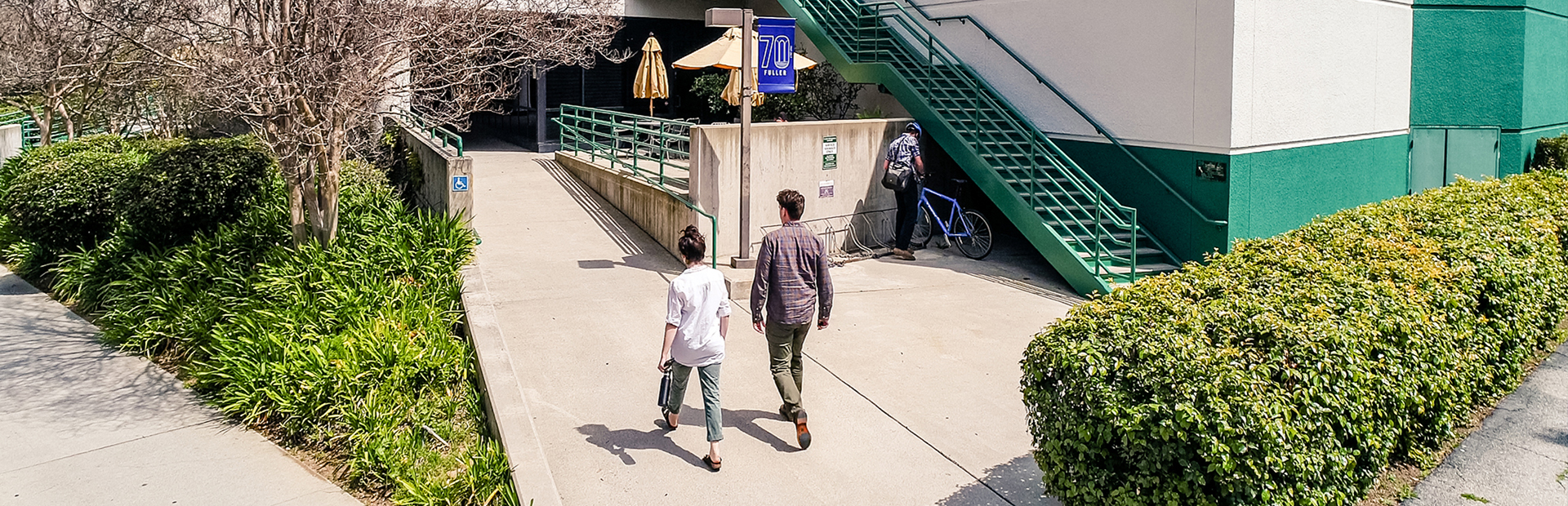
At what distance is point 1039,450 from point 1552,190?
8.11 meters

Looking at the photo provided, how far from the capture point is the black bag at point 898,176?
13.0 m

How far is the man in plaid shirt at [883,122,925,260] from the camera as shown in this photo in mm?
13070

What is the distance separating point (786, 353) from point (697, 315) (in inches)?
31.4

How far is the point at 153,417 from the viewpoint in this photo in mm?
9055

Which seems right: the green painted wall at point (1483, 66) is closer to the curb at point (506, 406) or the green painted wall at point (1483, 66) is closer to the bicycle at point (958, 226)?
the bicycle at point (958, 226)

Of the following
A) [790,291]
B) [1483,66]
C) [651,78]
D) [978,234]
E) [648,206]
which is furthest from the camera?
[651,78]

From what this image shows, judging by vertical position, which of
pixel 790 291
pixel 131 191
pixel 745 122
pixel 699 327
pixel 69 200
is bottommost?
pixel 699 327

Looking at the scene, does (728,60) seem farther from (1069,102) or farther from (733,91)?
(1069,102)

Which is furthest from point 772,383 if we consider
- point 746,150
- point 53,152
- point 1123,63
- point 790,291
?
point 53,152

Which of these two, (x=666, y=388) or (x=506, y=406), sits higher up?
(x=666, y=388)

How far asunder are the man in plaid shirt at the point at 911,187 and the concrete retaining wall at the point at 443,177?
458 cm

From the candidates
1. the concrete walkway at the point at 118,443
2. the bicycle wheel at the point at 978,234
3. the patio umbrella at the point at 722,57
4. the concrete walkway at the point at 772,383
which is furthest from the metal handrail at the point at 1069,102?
the concrete walkway at the point at 118,443

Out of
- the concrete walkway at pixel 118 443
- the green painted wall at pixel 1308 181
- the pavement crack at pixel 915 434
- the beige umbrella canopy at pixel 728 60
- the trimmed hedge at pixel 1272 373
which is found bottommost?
the concrete walkway at pixel 118 443

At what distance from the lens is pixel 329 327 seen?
9445 mm
